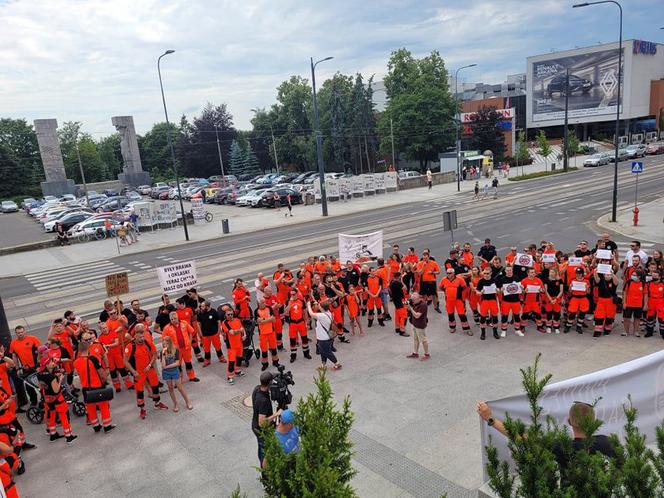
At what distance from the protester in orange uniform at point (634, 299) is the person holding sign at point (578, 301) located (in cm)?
75

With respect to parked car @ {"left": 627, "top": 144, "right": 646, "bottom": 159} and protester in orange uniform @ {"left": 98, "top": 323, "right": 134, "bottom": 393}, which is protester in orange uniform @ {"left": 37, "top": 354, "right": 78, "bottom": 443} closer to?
protester in orange uniform @ {"left": 98, "top": 323, "right": 134, "bottom": 393}

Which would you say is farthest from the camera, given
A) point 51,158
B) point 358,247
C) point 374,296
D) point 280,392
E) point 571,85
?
point 571,85

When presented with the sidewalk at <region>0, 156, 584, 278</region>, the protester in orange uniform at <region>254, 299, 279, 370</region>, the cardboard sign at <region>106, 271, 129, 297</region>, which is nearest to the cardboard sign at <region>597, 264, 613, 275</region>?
the protester in orange uniform at <region>254, 299, 279, 370</region>

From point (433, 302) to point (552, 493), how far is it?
1036cm

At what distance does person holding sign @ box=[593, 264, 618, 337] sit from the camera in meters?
10.7

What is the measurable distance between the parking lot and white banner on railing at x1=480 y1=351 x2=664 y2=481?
39.0 metres

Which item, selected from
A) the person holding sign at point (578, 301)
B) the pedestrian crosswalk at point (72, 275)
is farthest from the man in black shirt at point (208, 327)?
the pedestrian crosswalk at point (72, 275)

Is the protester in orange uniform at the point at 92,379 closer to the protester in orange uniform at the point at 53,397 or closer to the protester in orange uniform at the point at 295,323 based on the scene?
the protester in orange uniform at the point at 53,397

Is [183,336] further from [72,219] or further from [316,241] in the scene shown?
[72,219]

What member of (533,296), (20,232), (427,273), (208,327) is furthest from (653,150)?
(20,232)

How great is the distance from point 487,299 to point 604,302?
2412 mm

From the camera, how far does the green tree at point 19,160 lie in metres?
83.5

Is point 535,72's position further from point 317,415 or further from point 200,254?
point 317,415

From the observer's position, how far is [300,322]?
434 inches
